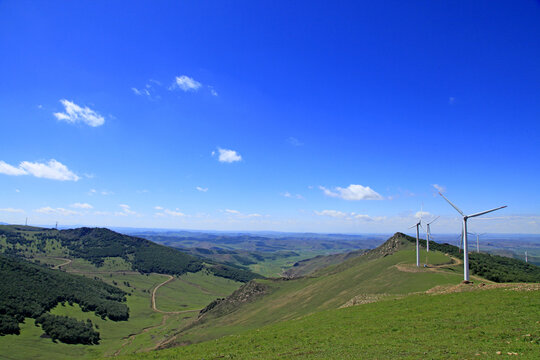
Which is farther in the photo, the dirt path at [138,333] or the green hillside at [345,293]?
the dirt path at [138,333]

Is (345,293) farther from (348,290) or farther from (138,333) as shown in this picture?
(138,333)

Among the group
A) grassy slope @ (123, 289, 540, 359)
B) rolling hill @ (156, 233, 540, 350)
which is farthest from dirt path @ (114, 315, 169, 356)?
grassy slope @ (123, 289, 540, 359)

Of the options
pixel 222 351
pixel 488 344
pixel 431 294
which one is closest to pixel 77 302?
pixel 222 351

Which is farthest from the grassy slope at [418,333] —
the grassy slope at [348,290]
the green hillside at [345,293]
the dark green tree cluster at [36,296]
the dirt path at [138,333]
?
the dark green tree cluster at [36,296]

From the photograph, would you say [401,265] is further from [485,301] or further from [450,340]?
[450,340]

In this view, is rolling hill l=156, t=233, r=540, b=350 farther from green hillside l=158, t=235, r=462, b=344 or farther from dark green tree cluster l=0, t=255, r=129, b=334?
dark green tree cluster l=0, t=255, r=129, b=334

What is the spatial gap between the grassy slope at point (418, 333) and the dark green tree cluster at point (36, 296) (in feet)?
401

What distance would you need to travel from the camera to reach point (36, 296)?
153m

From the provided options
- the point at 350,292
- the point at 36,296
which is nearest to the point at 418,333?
the point at 350,292

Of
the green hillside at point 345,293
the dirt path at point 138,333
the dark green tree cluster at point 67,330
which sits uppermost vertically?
the green hillside at point 345,293

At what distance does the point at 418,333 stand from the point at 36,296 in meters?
190

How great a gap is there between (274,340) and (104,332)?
14265 centimetres

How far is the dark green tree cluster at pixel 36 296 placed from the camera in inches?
4983

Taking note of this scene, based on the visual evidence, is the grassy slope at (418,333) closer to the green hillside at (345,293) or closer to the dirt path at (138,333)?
the green hillside at (345,293)
